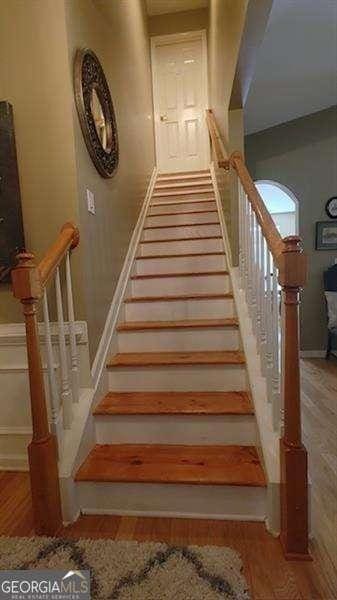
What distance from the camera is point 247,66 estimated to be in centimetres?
208

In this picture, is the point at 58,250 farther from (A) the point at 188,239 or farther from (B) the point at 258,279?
(A) the point at 188,239

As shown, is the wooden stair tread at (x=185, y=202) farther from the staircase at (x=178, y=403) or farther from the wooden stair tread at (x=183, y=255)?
the wooden stair tread at (x=183, y=255)

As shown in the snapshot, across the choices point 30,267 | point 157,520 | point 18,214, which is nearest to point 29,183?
point 18,214

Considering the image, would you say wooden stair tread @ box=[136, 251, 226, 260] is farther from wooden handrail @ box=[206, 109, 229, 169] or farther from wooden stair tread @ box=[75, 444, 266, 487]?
wooden stair tread @ box=[75, 444, 266, 487]

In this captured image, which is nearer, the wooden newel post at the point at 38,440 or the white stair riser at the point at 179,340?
the wooden newel post at the point at 38,440

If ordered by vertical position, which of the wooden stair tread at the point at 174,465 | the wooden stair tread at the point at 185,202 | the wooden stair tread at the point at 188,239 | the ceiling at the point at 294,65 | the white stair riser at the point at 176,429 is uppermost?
the ceiling at the point at 294,65

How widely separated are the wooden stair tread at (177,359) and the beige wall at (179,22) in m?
4.78

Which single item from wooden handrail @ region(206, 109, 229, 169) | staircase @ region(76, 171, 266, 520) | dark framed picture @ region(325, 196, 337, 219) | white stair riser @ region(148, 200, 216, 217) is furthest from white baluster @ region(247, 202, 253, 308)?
dark framed picture @ region(325, 196, 337, 219)

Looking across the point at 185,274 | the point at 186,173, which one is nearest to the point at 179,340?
the point at 185,274

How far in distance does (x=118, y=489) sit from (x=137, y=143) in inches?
121

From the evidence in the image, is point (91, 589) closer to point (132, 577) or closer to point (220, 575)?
point (132, 577)

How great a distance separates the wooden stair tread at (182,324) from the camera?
84.8 inches

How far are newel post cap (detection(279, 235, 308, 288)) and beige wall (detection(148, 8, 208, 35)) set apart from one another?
4.92m

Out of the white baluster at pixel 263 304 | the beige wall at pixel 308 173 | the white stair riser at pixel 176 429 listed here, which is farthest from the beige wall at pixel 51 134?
the beige wall at pixel 308 173
